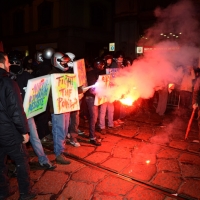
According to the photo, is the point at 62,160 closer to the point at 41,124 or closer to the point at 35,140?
the point at 35,140

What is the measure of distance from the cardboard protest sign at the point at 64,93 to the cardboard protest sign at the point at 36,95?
0.50 feet

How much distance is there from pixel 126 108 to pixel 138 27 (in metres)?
12.1

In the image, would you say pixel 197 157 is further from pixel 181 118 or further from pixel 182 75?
pixel 182 75

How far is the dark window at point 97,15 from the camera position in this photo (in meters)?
23.5

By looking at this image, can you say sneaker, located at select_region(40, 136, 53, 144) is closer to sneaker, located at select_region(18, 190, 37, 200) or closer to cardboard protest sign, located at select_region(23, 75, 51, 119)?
cardboard protest sign, located at select_region(23, 75, 51, 119)

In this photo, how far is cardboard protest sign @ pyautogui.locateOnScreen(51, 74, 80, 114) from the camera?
15.3 feet

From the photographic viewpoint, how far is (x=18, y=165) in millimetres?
3424

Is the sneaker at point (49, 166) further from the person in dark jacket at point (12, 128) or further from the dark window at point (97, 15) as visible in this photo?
the dark window at point (97, 15)

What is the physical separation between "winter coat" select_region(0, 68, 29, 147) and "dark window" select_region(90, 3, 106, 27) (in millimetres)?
21910

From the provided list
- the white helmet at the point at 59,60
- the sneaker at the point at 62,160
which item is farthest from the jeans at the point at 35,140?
the white helmet at the point at 59,60

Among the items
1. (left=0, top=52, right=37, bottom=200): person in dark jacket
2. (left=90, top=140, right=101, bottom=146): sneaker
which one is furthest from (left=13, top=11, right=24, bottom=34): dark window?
(left=0, top=52, right=37, bottom=200): person in dark jacket

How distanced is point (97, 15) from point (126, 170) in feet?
73.1

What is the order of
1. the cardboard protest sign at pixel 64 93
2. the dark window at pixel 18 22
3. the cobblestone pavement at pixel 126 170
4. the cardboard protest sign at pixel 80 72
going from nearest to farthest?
1. the cobblestone pavement at pixel 126 170
2. the cardboard protest sign at pixel 64 93
3. the cardboard protest sign at pixel 80 72
4. the dark window at pixel 18 22

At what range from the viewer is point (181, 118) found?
29.0ft
